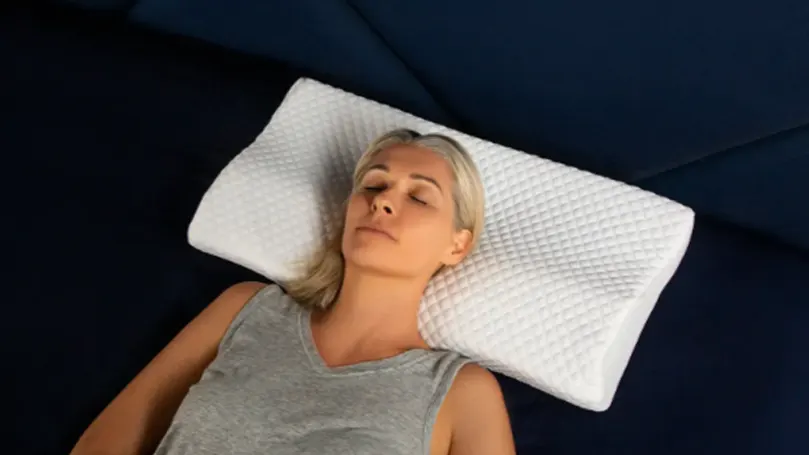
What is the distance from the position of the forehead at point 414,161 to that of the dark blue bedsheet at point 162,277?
33 cm

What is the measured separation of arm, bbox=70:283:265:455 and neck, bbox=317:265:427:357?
145 millimetres

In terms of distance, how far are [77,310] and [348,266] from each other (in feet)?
1.38

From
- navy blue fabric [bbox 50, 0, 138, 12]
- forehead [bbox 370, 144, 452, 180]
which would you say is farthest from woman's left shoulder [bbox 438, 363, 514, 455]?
navy blue fabric [bbox 50, 0, 138, 12]

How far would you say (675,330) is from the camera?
1.23 m

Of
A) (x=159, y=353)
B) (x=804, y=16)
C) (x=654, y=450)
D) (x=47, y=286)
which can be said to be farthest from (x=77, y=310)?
(x=804, y=16)

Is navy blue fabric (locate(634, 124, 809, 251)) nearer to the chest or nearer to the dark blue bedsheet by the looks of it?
the dark blue bedsheet

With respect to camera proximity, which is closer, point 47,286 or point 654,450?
point 654,450

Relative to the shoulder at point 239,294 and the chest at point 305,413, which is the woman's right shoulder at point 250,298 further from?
the chest at point 305,413

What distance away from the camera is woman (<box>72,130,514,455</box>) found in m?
1.01

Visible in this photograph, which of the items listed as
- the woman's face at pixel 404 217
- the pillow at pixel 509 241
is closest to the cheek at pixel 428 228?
the woman's face at pixel 404 217

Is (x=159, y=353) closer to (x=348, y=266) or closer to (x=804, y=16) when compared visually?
(x=348, y=266)

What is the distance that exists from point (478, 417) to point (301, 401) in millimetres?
219

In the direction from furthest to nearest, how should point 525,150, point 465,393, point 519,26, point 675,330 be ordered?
point 525,150 → point 519,26 → point 675,330 → point 465,393

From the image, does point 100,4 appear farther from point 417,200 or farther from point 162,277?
point 417,200
